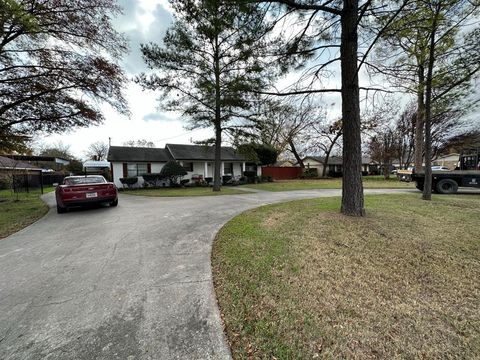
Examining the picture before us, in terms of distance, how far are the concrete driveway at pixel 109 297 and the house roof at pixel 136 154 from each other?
1509cm

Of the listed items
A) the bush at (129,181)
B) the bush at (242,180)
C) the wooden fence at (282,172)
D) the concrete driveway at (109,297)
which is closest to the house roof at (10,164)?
the bush at (129,181)

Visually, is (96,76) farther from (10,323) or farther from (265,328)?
(265,328)

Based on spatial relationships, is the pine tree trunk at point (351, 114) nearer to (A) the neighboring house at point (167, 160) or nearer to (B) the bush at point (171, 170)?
(A) the neighboring house at point (167, 160)

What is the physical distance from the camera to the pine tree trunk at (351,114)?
520 centimetres

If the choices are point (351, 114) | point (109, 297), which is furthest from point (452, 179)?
point (109, 297)

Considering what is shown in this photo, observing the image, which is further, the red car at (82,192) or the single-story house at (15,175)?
the single-story house at (15,175)

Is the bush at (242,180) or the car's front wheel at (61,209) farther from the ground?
the bush at (242,180)

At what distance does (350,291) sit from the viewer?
2.52 meters

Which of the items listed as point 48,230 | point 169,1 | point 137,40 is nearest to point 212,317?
point 48,230

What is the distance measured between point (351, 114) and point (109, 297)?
233 inches

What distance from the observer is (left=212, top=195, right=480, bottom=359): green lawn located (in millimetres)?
1778

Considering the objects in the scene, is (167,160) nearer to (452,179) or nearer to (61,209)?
(61,209)

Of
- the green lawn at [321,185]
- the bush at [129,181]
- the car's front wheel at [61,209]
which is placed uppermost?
the bush at [129,181]

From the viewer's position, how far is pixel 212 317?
2154 millimetres
